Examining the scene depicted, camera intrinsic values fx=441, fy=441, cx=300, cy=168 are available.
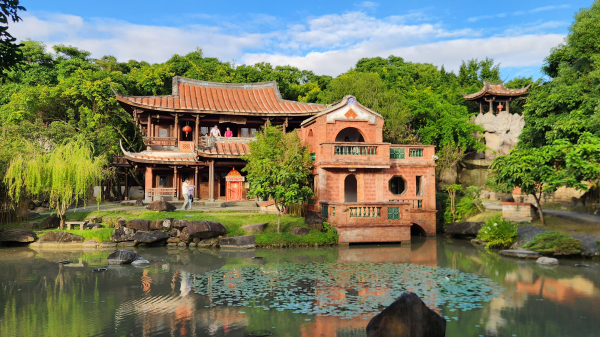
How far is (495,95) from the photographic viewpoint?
33.9 metres

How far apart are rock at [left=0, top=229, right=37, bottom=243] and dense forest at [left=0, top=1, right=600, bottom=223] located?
3.00m

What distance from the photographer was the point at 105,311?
876cm

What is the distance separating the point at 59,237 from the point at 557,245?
1805cm

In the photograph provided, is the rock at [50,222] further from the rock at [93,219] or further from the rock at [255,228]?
the rock at [255,228]

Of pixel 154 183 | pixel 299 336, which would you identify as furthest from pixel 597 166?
pixel 154 183

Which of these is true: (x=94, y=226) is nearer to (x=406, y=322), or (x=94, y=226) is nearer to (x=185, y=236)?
(x=185, y=236)

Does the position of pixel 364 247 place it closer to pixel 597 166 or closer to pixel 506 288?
pixel 506 288

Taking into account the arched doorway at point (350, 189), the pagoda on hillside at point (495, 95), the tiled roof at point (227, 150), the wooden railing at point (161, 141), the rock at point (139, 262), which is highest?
the pagoda on hillside at point (495, 95)

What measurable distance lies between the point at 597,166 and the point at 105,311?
51.0 ft

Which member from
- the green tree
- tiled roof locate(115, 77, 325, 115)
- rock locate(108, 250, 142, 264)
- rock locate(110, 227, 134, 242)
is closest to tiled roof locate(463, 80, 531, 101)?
tiled roof locate(115, 77, 325, 115)

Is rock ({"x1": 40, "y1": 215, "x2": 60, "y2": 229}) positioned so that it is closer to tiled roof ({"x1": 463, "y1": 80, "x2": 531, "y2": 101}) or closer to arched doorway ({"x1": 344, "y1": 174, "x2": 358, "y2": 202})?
arched doorway ({"x1": 344, "y1": 174, "x2": 358, "y2": 202})

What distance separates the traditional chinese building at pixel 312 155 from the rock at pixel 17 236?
7238 mm

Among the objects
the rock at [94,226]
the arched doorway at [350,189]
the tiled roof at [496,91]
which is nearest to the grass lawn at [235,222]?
the rock at [94,226]

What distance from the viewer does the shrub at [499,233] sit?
1648cm
